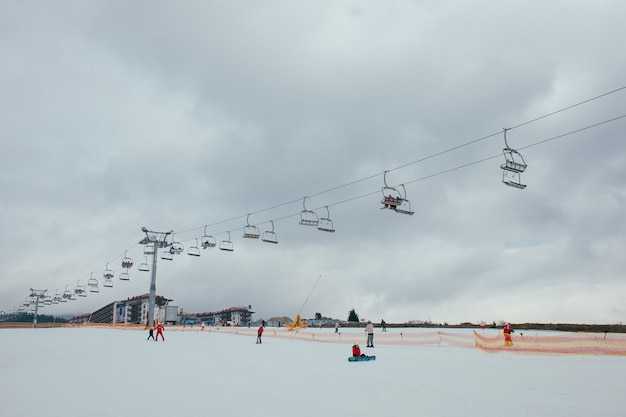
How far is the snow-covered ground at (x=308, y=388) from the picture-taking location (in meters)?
11.0

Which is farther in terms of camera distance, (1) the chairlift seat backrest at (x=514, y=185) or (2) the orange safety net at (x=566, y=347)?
(2) the orange safety net at (x=566, y=347)

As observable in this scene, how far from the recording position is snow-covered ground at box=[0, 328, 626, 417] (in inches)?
432

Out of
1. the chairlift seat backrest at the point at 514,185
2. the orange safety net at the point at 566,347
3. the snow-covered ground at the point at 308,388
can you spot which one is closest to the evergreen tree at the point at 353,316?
the orange safety net at the point at 566,347

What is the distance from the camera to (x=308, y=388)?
1416 centimetres

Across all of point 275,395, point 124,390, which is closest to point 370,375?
point 275,395

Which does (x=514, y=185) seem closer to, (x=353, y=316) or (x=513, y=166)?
(x=513, y=166)

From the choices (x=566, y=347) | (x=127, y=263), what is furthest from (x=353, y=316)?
(x=566, y=347)

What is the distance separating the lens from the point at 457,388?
551 inches

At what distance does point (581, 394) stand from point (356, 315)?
12172 centimetres

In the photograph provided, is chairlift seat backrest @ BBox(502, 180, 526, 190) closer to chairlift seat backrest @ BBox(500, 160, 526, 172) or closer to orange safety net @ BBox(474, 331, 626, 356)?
chairlift seat backrest @ BBox(500, 160, 526, 172)

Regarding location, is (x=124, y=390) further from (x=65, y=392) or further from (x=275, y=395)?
(x=275, y=395)

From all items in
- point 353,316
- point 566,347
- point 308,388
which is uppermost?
point 353,316

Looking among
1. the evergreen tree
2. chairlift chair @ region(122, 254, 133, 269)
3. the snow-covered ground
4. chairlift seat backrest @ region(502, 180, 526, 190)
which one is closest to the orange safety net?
the snow-covered ground

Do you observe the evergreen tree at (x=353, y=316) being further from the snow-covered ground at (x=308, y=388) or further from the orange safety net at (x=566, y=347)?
the snow-covered ground at (x=308, y=388)
